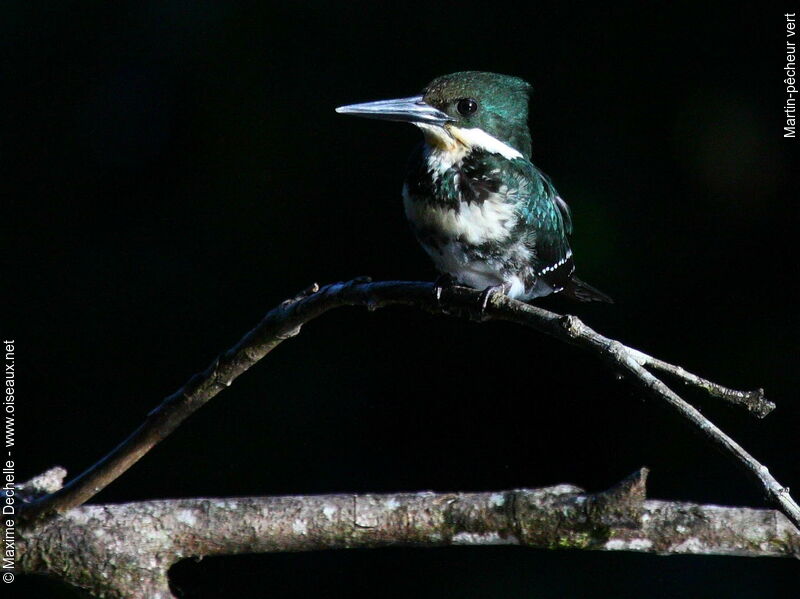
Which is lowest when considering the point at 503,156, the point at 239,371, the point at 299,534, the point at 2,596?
the point at 2,596

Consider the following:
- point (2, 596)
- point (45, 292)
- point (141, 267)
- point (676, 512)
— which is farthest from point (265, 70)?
point (676, 512)

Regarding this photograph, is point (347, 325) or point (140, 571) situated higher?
point (347, 325)

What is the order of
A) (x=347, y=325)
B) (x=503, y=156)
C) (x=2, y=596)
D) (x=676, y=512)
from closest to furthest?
(x=676, y=512), (x=503, y=156), (x=2, y=596), (x=347, y=325)

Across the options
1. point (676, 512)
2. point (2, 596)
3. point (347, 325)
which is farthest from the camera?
point (347, 325)

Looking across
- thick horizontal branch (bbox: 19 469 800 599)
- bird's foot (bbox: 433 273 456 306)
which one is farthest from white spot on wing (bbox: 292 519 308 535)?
bird's foot (bbox: 433 273 456 306)

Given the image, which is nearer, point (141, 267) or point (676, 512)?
point (676, 512)

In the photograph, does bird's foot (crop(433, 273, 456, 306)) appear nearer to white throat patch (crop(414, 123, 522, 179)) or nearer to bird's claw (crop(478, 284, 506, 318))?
bird's claw (crop(478, 284, 506, 318))

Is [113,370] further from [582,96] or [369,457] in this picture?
[582,96]
